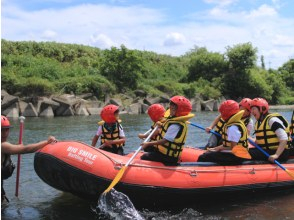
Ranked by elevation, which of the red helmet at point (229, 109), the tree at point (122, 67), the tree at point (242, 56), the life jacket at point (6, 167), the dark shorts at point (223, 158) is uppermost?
the tree at point (242, 56)

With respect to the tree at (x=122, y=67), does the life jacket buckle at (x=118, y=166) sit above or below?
below

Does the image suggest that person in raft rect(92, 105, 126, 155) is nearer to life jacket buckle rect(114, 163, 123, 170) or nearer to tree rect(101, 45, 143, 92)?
life jacket buckle rect(114, 163, 123, 170)

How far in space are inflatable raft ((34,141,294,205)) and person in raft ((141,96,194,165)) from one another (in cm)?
14

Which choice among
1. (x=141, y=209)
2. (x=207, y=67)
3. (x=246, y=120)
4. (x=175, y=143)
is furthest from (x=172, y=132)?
(x=207, y=67)

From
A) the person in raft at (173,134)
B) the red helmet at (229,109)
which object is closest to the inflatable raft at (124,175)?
the person in raft at (173,134)

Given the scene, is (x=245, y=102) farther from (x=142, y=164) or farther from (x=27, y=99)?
(x=27, y=99)

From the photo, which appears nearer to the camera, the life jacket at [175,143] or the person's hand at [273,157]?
the life jacket at [175,143]

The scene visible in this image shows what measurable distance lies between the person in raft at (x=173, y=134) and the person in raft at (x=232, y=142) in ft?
2.44

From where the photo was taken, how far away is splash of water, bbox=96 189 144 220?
5.16 meters

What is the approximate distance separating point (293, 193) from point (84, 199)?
330cm

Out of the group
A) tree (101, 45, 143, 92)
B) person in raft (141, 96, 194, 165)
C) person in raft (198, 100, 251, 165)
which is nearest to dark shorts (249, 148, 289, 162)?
person in raft (198, 100, 251, 165)

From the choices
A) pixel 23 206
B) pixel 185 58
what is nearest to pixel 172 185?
pixel 23 206

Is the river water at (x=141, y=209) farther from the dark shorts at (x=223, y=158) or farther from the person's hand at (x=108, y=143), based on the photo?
the person's hand at (x=108, y=143)

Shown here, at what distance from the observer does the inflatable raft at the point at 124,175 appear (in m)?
5.17
